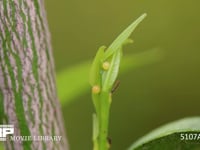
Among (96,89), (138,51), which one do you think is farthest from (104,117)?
(138,51)

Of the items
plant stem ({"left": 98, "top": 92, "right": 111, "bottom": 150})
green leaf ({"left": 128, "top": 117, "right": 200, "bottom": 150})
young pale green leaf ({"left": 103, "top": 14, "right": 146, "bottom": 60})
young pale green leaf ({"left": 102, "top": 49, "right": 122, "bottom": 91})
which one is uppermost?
young pale green leaf ({"left": 103, "top": 14, "right": 146, "bottom": 60})

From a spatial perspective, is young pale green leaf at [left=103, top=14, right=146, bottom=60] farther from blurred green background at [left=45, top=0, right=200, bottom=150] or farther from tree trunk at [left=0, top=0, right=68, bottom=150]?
blurred green background at [left=45, top=0, right=200, bottom=150]

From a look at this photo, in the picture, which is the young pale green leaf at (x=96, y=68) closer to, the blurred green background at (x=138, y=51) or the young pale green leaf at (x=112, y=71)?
the young pale green leaf at (x=112, y=71)

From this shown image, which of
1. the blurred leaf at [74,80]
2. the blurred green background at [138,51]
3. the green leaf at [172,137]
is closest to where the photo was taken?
the green leaf at [172,137]

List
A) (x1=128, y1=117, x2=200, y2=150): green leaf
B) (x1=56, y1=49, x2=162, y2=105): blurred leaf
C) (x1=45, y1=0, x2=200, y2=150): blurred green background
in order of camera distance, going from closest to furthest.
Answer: (x1=128, y1=117, x2=200, y2=150): green leaf < (x1=56, y1=49, x2=162, y2=105): blurred leaf < (x1=45, y1=0, x2=200, y2=150): blurred green background

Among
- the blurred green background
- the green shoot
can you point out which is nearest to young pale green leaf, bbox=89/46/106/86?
the green shoot

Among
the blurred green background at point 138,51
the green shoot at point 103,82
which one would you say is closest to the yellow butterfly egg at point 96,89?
the green shoot at point 103,82
